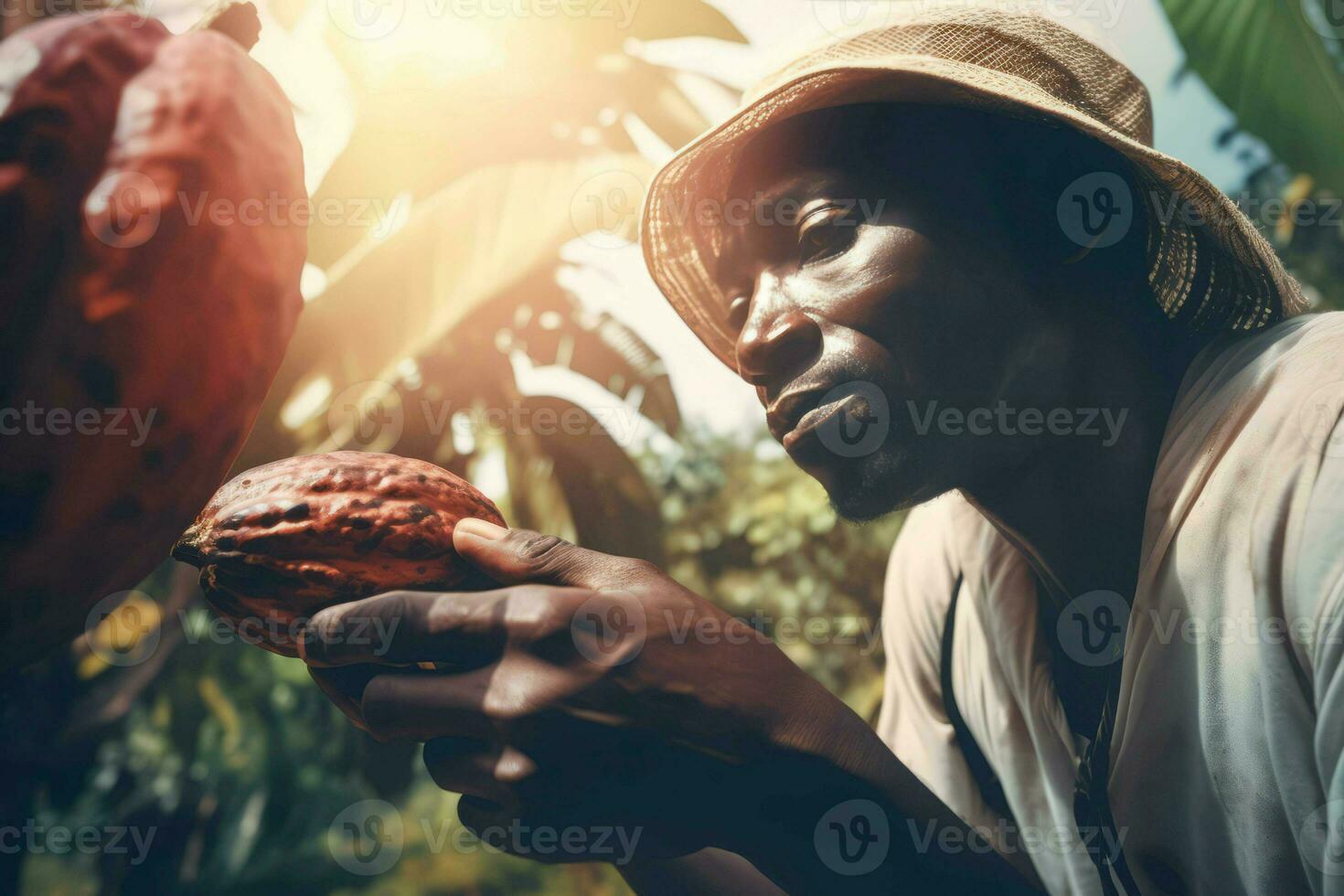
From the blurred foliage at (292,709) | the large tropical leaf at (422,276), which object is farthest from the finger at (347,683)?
the blurred foliage at (292,709)

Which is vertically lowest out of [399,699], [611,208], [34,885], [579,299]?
[34,885]

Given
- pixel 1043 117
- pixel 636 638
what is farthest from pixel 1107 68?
pixel 636 638

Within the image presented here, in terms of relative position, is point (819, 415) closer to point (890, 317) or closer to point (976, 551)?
point (890, 317)

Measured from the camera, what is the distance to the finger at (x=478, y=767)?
0.68 metres

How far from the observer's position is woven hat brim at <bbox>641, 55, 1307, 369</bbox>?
0.91 metres

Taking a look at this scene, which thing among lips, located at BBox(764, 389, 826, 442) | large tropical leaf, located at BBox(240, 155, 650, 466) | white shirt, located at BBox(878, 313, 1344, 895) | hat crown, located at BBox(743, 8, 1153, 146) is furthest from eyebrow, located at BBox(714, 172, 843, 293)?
large tropical leaf, located at BBox(240, 155, 650, 466)

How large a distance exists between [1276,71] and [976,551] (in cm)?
206

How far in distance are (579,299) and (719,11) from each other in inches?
33.8

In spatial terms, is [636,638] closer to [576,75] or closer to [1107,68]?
[1107,68]

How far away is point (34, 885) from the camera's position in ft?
→ 10.4

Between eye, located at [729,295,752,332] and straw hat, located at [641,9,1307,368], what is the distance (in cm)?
19

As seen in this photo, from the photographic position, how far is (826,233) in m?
1.00

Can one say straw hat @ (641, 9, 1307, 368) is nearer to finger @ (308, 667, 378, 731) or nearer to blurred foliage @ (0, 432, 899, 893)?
finger @ (308, 667, 378, 731)

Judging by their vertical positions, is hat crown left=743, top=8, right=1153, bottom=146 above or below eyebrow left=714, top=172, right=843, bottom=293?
above
